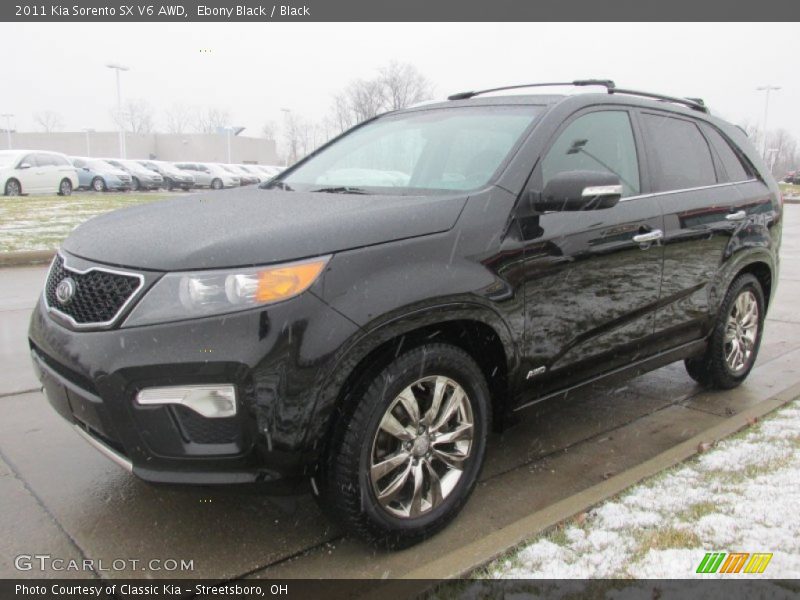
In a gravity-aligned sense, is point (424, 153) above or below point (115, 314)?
above

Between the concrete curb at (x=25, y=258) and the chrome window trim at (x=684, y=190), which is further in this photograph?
the concrete curb at (x=25, y=258)

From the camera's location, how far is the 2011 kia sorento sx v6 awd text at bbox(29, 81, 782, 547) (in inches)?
86.9

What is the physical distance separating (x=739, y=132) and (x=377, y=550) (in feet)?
13.0

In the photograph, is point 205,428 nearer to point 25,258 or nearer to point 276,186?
point 276,186

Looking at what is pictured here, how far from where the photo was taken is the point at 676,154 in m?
3.96

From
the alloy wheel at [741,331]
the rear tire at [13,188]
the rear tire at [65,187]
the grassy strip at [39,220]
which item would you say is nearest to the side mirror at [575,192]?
the alloy wheel at [741,331]

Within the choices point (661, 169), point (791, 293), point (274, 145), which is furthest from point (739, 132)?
point (274, 145)

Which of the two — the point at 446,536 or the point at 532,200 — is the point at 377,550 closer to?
the point at 446,536

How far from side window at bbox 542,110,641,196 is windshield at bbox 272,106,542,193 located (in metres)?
0.20

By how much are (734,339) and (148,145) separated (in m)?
85.3

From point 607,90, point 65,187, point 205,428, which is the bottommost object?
point 65,187

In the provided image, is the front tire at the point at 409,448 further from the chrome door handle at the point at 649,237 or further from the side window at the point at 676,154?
the side window at the point at 676,154

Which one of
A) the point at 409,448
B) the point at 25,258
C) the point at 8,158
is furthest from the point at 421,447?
the point at 8,158

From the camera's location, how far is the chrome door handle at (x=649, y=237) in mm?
3442
